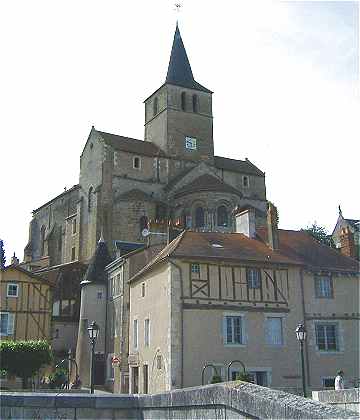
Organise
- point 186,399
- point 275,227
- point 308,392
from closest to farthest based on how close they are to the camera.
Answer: point 186,399 → point 308,392 → point 275,227

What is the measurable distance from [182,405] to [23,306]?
73.4ft

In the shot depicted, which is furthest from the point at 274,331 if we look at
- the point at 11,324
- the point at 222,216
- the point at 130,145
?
the point at 130,145

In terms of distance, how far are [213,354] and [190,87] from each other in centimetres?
3162

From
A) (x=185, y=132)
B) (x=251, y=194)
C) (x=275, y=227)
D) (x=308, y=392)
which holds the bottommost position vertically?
(x=308, y=392)

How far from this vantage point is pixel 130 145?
4228 cm

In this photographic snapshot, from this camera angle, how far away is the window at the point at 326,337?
21328mm

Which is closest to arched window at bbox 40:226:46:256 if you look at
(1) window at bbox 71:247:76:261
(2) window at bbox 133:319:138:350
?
(1) window at bbox 71:247:76:261

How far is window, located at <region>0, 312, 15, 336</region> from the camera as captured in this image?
26.3 meters

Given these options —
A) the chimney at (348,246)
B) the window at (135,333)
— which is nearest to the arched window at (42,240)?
the window at (135,333)

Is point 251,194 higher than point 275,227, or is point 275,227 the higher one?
point 251,194

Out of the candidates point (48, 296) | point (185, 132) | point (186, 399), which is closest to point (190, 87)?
point (185, 132)

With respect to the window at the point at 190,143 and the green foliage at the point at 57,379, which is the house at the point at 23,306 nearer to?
the green foliage at the point at 57,379

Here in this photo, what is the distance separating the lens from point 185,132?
45375mm

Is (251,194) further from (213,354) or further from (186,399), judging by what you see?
(186,399)
